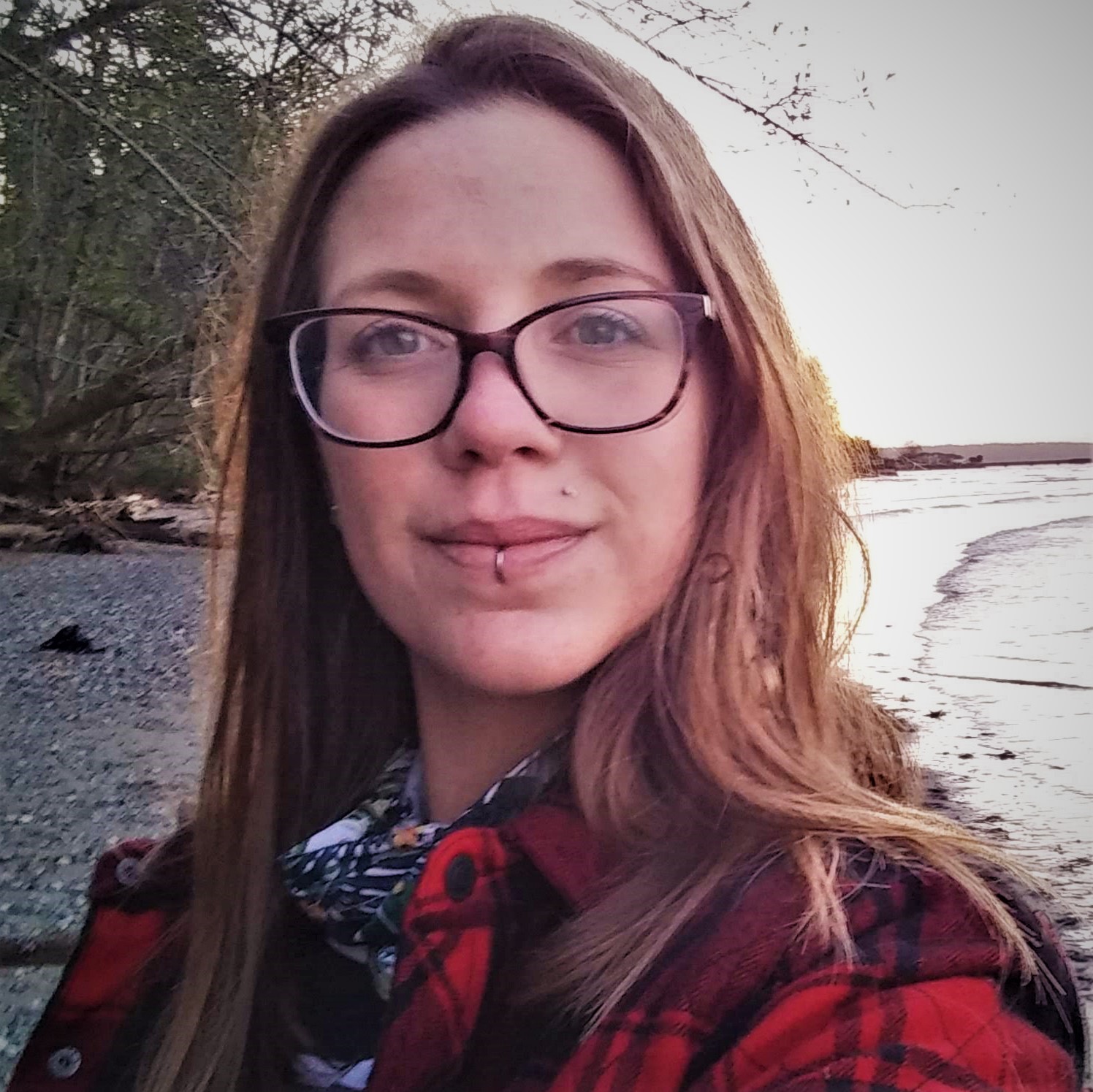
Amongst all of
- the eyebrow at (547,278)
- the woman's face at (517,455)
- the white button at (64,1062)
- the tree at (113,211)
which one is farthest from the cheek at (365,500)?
the white button at (64,1062)

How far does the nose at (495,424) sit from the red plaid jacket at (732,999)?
0.21 meters

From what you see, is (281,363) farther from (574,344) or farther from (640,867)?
(640,867)

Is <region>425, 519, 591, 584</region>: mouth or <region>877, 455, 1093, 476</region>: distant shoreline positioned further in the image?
<region>877, 455, 1093, 476</region>: distant shoreline

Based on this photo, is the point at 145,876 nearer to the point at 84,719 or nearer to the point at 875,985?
the point at 84,719

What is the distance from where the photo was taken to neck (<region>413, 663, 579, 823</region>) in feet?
2.08

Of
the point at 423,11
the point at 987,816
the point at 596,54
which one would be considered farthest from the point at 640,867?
the point at 423,11

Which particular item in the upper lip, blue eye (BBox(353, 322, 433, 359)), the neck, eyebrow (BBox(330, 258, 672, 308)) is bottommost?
the neck

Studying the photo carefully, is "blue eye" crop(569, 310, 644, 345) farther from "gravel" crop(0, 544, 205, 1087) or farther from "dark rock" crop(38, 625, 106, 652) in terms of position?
"dark rock" crop(38, 625, 106, 652)

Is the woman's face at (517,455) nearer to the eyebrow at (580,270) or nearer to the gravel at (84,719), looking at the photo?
the eyebrow at (580,270)

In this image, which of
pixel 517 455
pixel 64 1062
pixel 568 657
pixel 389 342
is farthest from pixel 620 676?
pixel 64 1062

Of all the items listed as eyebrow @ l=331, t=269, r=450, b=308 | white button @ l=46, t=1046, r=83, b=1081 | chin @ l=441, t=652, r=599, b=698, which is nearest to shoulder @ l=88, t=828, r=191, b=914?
white button @ l=46, t=1046, r=83, b=1081

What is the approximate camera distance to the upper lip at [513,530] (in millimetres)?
583

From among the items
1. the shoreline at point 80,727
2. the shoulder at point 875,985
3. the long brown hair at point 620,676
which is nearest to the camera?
the shoulder at point 875,985

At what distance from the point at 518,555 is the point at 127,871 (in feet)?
1.48
